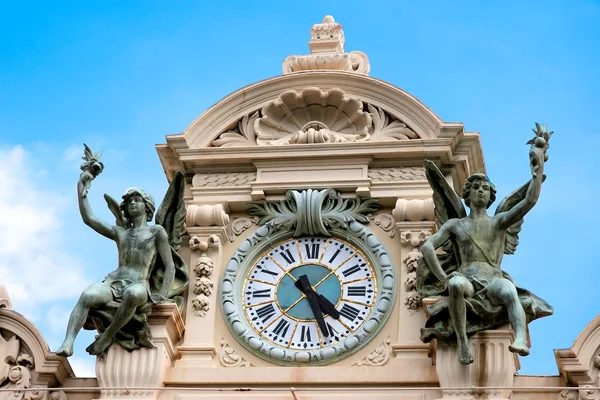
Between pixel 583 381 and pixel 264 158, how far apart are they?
3.77m

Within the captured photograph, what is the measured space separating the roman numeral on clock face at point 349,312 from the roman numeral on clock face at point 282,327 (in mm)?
497

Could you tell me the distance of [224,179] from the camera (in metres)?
18.1

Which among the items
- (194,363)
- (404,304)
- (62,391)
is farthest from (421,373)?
(62,391)

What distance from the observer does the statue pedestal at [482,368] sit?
16094 millimetres

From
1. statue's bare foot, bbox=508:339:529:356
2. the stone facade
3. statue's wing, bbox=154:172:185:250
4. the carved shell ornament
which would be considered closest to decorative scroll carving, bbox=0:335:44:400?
the stone facade

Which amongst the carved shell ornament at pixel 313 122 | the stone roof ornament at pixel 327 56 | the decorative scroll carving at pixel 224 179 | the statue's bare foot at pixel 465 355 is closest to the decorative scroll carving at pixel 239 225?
the decorative scroll carving at pixel 224 179

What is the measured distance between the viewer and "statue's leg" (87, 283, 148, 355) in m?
16.6

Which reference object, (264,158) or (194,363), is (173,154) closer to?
(264,158)

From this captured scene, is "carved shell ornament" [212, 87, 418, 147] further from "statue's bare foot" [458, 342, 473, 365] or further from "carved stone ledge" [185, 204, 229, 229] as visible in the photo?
"statue's bare foot" [458, 342, 473, 365]

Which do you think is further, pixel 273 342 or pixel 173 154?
pixel 173 154

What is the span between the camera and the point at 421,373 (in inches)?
654

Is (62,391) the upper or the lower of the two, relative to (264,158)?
lower

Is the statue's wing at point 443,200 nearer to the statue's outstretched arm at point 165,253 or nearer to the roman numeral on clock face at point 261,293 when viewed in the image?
the roman numeral on clock face at point 261,293

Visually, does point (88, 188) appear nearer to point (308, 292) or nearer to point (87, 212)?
point (87, 212)
